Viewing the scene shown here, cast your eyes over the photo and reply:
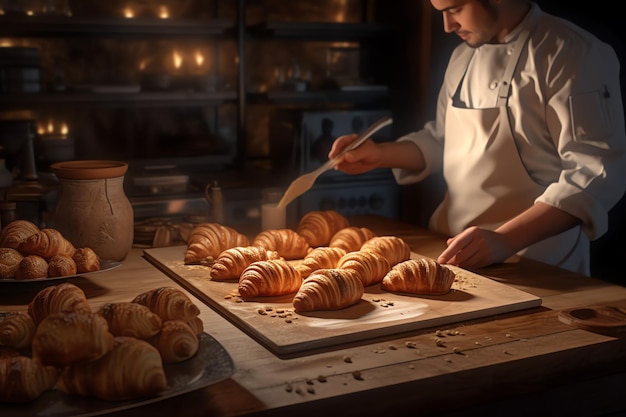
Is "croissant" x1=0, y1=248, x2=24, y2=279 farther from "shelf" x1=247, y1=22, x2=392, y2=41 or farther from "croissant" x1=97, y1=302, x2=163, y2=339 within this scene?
"shelf" x1=247, y1=22, x2=392, y2=41

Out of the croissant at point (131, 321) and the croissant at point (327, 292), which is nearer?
the croissant at point (131, 321)

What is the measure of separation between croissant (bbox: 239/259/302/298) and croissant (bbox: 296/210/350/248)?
0.46 meters

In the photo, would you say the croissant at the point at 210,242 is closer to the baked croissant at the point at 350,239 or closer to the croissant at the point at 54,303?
the baked croissant at the point at 350,239

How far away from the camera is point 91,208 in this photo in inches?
74.8

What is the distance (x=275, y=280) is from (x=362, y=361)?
384mm

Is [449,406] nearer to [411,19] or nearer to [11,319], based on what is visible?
[11,319]

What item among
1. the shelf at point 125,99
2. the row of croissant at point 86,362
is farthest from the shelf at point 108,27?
the row of croissant at point 86,362

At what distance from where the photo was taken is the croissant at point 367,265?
1.74m

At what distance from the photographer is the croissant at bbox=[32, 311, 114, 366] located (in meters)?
1.11

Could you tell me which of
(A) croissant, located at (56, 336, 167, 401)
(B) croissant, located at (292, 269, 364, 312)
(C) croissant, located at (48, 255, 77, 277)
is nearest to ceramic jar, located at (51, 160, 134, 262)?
(C) croissant, located at (48, 255, 77, 277)

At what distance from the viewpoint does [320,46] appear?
468cm

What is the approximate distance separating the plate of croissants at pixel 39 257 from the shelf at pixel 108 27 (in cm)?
232

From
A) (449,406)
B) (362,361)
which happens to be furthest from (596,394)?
(362,361)

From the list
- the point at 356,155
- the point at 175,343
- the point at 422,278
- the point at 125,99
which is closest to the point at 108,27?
the point at 125,99
